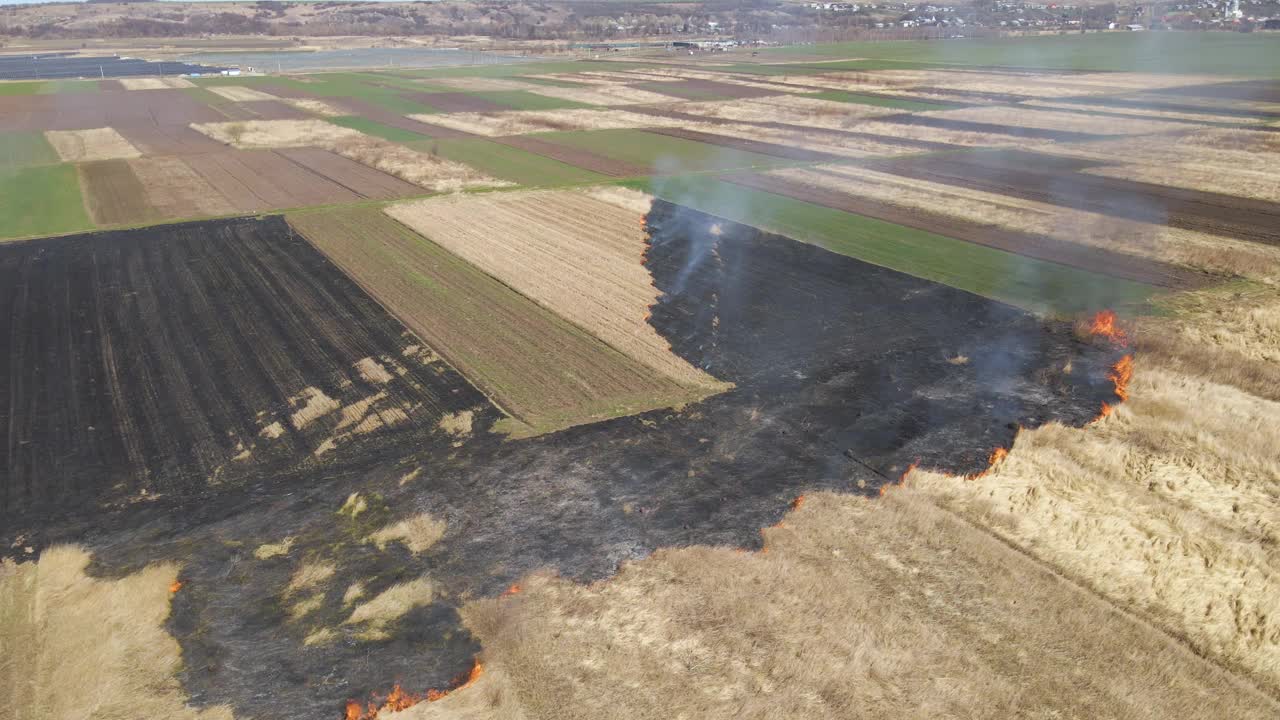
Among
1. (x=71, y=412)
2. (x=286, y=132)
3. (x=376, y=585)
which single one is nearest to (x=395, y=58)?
(x=286, y=132)

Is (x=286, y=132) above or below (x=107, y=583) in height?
above

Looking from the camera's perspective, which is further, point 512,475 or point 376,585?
point 512,475

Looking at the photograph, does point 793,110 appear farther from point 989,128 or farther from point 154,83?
point 154,83

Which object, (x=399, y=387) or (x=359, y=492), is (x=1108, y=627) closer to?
(x=359, y=492)

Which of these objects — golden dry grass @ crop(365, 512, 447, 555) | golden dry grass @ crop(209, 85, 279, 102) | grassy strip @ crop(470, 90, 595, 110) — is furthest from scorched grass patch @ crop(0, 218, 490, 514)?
golden dry grass @ crop(209, 85, 279, 102)

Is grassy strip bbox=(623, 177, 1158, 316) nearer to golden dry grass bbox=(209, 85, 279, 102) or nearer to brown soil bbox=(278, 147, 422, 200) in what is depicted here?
brown soil bbox=(278, 147, 422, 200)
